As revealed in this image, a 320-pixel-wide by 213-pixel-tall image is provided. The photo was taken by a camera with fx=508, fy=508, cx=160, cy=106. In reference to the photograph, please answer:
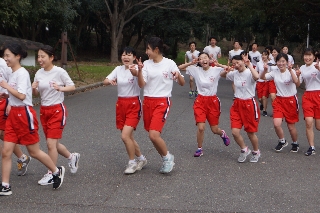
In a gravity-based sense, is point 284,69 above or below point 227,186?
above

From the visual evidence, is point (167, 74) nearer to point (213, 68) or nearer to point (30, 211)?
point (213, 68)

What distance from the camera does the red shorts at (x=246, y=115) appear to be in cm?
770

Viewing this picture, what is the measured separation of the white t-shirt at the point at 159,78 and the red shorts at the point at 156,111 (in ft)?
0.26

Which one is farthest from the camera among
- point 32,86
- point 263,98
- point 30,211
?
point 263,98

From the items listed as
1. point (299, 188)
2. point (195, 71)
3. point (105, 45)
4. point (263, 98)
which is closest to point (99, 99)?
point (263, 98)

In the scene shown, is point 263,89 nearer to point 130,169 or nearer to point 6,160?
point 130,169

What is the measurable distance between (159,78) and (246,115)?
1747 mm

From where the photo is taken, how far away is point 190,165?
7.38 m

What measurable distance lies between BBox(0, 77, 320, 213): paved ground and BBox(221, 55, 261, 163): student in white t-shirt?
0.85 ft

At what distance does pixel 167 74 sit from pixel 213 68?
1.55m

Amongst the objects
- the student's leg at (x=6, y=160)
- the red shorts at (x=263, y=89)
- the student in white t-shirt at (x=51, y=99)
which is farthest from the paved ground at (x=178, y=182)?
the red shorts at (x=263, y=89)

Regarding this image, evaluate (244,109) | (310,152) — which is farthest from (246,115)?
(310,152)

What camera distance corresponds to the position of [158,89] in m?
6.76

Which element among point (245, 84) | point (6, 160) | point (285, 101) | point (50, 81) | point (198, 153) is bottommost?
point (198, 153)
